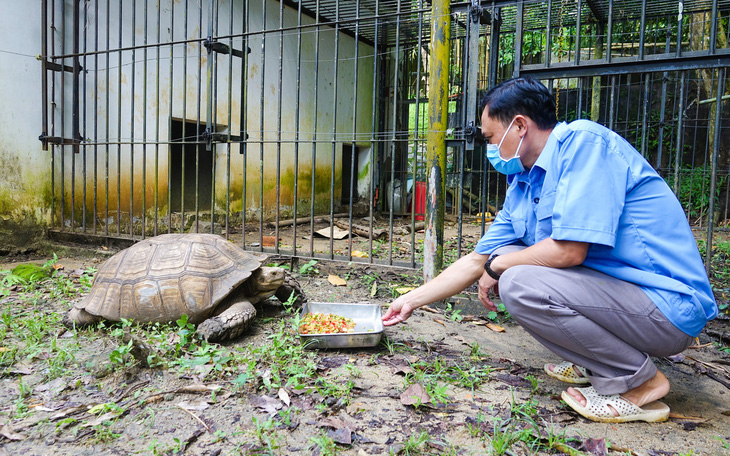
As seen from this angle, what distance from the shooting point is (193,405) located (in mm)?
2529

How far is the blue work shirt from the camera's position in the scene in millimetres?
2273

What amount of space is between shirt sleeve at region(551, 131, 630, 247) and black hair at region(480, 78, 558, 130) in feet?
1.02

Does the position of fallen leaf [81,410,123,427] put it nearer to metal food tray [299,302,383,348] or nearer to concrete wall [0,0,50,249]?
metal food tray [299,302,383,348]

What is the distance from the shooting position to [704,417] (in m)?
2.50

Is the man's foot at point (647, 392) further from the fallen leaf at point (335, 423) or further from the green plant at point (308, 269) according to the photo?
the green plant at point (308, 269)

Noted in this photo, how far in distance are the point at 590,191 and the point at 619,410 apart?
42.5 inches

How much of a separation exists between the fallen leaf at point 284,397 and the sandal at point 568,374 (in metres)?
1.54

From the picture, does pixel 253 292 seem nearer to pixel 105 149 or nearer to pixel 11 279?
pixel 11 279

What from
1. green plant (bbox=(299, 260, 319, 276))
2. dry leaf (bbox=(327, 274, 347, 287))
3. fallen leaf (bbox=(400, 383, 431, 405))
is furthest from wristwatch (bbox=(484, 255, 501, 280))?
green plant (bbox=(299, 260, 319, 276))

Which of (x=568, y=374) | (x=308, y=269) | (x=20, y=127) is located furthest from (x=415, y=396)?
(x=20, y=127)

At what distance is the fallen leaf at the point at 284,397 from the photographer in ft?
8.32

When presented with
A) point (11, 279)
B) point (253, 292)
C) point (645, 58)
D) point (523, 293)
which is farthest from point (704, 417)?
point (11, 279)

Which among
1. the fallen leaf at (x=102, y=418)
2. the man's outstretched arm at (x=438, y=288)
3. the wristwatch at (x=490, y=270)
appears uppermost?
the wristwatch at (x=490, y=270)

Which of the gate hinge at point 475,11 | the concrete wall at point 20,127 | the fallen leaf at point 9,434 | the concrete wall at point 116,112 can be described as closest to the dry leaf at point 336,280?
the concrete wall at point 116,112
